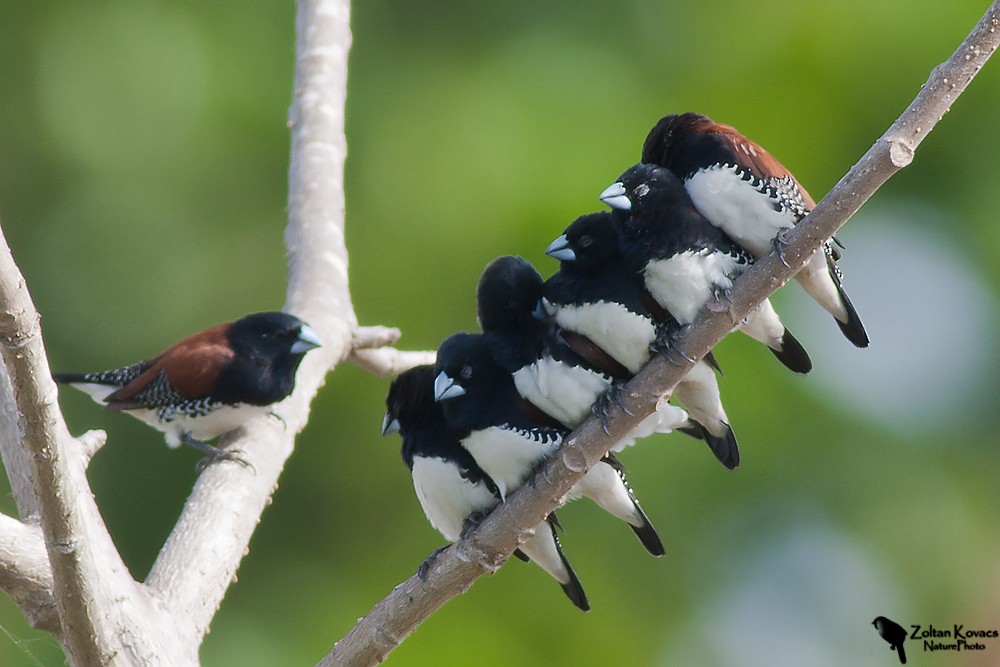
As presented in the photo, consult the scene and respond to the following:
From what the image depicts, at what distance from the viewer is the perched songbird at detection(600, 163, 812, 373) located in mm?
2514

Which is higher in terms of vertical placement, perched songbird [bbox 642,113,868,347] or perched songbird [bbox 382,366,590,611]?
perched songbird [bbox 642,113,868,347]

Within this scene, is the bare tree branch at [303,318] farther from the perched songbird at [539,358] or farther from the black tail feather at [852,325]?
the black tail feather at [852,325]

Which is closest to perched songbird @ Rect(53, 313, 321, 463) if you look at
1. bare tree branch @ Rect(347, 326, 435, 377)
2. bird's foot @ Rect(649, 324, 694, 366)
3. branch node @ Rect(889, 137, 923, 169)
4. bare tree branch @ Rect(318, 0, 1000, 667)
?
bare tree branch @ Rect(347, 326, 435, 377)

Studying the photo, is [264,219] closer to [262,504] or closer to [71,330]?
[71,330]

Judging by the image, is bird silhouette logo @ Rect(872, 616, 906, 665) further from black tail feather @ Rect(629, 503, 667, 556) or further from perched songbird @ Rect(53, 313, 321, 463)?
perched songbird @ Rect(53, 313, 321, 463)

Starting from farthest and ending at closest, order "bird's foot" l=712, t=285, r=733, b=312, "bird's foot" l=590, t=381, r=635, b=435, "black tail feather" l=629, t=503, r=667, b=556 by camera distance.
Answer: "black tail feather" l=629, t=503, r=667, b=556
"bird's foot" l=590, t=381, r=635, b=435
"bird's foot" l=712, t=285, r=733, b=312

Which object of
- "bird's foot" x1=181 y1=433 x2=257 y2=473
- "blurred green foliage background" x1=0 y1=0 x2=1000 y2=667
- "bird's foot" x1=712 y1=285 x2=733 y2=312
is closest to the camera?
"bird's foot" x1=712 y1=285 x2=733 y2=312

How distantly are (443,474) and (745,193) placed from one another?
1056 mm

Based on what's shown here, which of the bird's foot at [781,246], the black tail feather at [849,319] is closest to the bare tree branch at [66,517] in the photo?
the bird's foot at [781,246]

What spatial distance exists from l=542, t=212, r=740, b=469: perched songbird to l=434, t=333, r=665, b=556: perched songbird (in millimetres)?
231

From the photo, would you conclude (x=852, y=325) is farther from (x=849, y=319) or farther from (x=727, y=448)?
(x=727, y=448)

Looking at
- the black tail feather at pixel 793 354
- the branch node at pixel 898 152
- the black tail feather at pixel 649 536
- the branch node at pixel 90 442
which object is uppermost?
the branch node at pixel 898 152

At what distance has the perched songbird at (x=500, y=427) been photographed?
2.76m

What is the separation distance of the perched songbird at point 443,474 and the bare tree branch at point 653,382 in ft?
0.88
